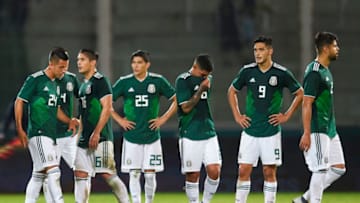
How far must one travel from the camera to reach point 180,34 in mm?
19094

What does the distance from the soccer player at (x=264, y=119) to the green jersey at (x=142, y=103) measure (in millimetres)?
1104

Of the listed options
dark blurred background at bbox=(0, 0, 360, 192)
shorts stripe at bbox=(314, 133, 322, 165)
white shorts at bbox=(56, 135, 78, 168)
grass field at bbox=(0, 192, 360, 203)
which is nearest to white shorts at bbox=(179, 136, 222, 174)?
shorts stripe at bbox=(314, 133, 322, 165)

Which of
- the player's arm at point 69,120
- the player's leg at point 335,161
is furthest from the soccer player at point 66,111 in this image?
the player's leg at point 335,161

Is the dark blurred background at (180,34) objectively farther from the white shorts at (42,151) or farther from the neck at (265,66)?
the white shorts at (42,151)

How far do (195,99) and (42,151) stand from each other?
1.73 m

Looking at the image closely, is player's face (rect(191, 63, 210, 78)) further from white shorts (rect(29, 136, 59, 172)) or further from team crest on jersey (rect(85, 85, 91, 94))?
white shorts (rect(29, 136, 59, 172))

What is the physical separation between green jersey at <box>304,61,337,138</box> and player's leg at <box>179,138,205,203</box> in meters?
1.31

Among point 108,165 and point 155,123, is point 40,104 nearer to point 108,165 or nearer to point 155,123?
point 108,165

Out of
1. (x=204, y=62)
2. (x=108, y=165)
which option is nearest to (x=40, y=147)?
(x=108, y=165)

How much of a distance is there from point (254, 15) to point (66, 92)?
8563mm

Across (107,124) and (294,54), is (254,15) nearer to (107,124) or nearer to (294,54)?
(294,54)

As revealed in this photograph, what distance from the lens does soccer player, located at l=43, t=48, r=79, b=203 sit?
11.0 meters

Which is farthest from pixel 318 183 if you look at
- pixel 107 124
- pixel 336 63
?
pixel 336 63

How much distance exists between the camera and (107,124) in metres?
10.2
